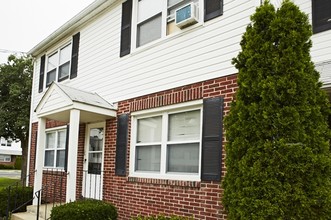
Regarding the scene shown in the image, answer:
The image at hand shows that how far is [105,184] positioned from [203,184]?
10.1 feet

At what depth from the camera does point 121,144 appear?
7.66 metres

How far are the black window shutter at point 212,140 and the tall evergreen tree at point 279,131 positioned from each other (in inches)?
58.8

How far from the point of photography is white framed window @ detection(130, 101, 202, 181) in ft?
20.3

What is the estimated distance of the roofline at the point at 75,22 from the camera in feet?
29.0

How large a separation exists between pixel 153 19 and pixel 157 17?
0.13 meters

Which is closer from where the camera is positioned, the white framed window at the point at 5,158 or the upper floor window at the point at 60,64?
the upper floor window at the point at 60,64

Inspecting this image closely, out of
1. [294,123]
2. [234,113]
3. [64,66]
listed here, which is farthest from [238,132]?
[64,66]

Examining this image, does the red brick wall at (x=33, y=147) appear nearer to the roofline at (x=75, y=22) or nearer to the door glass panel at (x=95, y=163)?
the roofline at (x=75, y=22)

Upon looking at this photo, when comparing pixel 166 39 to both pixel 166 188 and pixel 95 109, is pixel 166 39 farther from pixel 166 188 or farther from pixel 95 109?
pixel 166 188

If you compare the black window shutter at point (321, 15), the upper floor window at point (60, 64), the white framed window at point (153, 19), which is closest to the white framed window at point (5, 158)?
the upper floor window at point (60, 64)

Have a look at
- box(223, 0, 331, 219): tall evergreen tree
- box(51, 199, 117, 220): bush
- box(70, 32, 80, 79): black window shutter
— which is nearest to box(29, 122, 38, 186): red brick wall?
box(70, 32, 80, 79): black window shutter

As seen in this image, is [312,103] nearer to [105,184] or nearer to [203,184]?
[203,184]

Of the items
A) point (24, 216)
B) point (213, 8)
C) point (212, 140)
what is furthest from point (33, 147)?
point (213, 8)

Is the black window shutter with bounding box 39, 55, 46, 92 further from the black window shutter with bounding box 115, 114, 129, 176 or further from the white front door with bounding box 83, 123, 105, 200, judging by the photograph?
the black window shutter with bounding box 115, 114, 129, 176
